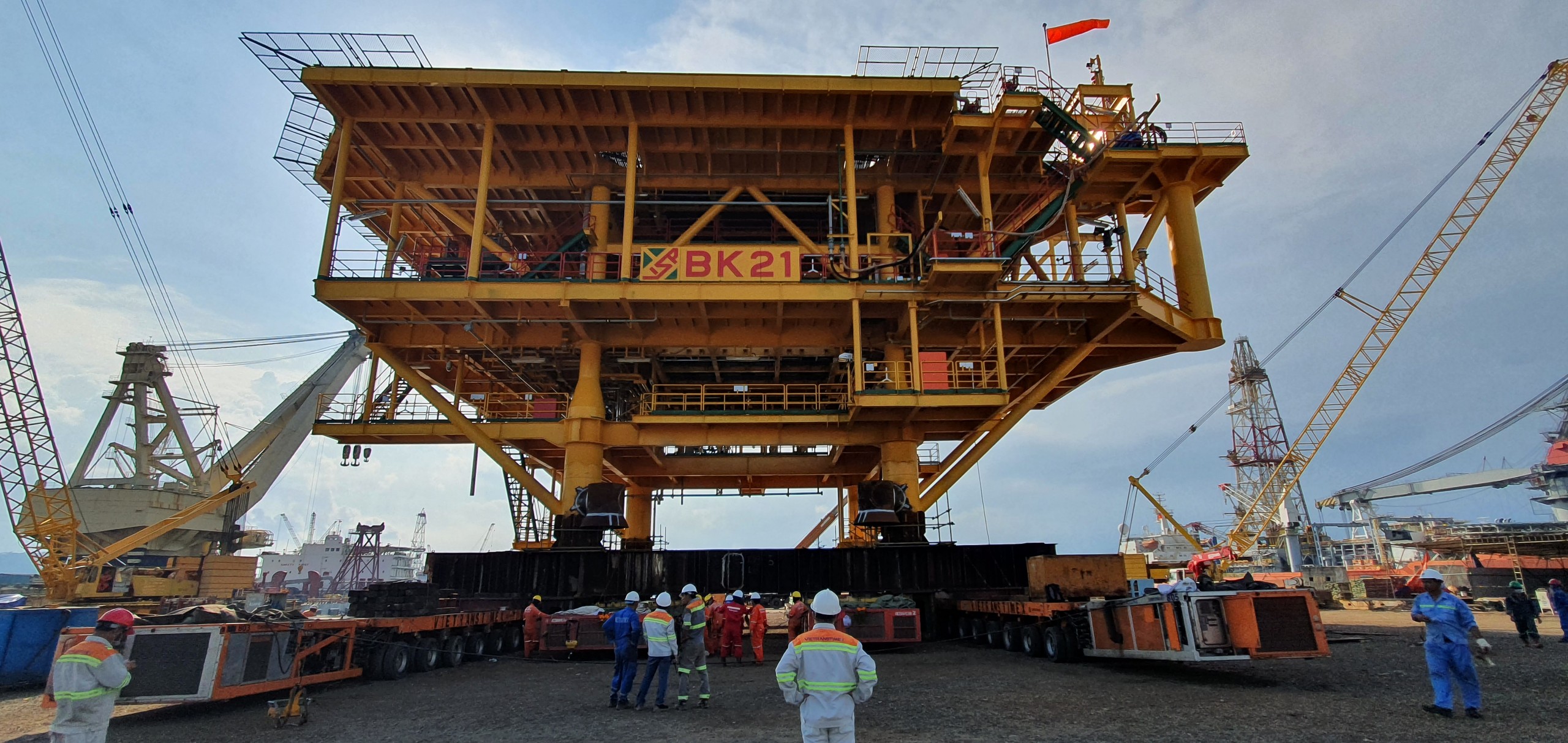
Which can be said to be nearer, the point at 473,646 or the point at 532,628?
the point at 473,646

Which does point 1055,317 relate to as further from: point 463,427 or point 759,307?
point 463,427

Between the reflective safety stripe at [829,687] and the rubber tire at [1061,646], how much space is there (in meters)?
9.56

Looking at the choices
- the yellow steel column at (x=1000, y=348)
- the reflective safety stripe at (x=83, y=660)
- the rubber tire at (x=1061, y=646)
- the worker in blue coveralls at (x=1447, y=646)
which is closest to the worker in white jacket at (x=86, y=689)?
the reflective safety stripe at (x=83, y=660)

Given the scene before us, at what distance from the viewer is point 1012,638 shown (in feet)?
50.9

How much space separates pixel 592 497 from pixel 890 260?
385 inches

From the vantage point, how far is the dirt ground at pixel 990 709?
7676mm

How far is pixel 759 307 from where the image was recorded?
18906 mm

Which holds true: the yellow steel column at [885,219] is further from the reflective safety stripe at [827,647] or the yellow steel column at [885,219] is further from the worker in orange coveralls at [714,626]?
the reflective safety stripe at [827,647]

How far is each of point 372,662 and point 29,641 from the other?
613 centimetres

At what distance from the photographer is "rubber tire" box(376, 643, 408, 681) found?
12.5 meters

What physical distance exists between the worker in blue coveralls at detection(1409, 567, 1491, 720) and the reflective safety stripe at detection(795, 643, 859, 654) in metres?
6.58

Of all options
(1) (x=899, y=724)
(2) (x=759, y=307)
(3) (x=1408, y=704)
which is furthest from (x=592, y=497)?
(3) (x=1408, y=704)

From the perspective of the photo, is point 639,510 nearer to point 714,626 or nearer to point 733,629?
point 714,626

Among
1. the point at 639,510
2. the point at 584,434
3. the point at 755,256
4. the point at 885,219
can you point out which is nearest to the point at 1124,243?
the point at 885,219
